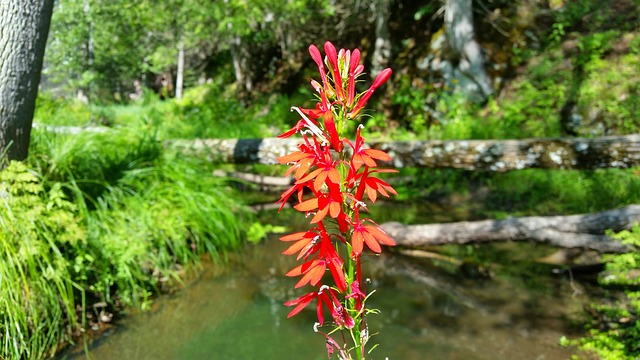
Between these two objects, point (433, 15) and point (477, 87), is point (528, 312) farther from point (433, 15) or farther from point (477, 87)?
point (433, 15)

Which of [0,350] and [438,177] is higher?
[438,177]

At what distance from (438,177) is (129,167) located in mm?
4435

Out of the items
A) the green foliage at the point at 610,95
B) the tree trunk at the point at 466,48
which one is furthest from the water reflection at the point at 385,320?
the tree trunk at the point at 466,48

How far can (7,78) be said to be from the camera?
3129 mm

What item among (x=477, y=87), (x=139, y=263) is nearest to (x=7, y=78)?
(x=139, y=263)

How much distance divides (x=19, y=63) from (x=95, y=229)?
4.28 feet

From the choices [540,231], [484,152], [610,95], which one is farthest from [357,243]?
[610,95]

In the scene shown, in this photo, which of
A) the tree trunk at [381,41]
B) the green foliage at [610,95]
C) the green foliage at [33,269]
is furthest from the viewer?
the tree trunk at [381,41]

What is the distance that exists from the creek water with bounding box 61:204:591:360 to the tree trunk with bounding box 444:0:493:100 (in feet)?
14.5

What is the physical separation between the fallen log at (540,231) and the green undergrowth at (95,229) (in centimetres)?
190

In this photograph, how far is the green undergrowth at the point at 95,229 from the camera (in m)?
2.92

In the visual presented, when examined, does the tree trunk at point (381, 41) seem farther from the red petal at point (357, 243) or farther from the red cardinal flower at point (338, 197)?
the red petal at point (357, 243)

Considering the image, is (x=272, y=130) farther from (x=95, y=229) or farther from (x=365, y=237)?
(x=365, y=237)

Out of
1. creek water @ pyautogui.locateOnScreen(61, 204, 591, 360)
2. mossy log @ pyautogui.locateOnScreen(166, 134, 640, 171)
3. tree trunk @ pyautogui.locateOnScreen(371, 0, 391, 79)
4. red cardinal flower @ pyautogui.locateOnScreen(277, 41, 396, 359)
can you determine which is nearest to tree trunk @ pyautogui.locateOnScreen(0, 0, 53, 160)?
creek water @ pyautogui.locateOnScreen(61, 204, 591, 360)
